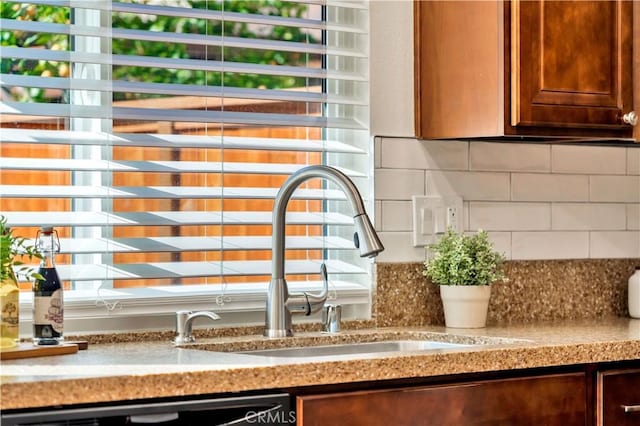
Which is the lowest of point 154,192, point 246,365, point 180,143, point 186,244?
point 246,365

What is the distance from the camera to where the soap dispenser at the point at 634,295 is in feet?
10.2

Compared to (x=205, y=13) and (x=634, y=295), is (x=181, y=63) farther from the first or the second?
(x=634, y=295)

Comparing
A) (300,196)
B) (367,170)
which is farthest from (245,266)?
(367,170)

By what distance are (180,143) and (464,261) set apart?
772 millimetres

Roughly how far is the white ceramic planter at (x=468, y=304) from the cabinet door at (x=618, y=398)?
442 mm

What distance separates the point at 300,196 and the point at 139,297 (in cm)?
53

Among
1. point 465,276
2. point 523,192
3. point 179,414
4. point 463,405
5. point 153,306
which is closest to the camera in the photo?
point 179,414

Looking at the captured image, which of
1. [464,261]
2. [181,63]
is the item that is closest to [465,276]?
[464,261]

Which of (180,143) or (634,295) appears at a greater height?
(180,143)

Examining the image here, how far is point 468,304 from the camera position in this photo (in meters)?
2.75

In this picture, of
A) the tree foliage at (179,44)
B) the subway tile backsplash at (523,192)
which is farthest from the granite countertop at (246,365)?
the tree foliage at (179,44)

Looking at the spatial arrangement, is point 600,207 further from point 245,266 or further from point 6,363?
point 6,363

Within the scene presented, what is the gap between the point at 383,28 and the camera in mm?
2861

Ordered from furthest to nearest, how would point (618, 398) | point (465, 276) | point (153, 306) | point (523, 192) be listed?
point (523, 192), point (465, 276), point (153, 306), point (618, 398)
